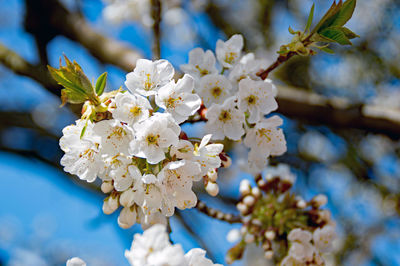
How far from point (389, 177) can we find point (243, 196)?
6.40 ft

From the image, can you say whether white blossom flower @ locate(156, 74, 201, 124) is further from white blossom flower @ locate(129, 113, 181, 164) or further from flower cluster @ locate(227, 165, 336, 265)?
flower cluster @ locate(227, 165, 336, 265)

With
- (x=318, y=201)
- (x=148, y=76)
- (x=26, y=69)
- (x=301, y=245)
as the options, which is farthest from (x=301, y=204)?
(x=26, y=69)

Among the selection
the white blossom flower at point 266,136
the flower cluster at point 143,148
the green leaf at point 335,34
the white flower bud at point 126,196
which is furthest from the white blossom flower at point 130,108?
the green leaf at point 335,34

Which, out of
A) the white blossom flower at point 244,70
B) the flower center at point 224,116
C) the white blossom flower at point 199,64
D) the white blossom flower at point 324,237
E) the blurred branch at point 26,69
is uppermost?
the blurred branch at point 26,69

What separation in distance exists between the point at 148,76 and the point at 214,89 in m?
0.29

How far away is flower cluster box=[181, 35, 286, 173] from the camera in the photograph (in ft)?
4.38

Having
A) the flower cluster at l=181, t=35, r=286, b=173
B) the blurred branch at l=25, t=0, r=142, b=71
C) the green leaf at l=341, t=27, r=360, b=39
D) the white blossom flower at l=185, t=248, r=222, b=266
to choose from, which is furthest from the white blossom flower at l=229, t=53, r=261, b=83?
the blurred branch at l=25, t=0, r=142, b=71

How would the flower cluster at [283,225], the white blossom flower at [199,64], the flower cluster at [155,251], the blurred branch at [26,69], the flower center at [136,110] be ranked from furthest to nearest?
the blurred branch at [26,69] < the flower cluster at [283,225] < the white blossom flower at [199,64] < the flower center at [136,110] < the flower cluster at [155,251]

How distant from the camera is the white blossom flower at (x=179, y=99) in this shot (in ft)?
3.93

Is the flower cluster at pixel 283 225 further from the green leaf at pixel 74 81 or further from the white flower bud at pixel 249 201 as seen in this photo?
the green leaf at pixel 74 81

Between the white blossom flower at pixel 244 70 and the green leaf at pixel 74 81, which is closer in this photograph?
the green leaf at pixel 74 81

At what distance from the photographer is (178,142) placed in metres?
1.12

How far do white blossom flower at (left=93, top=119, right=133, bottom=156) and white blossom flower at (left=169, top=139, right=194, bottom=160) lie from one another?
145 millimetres

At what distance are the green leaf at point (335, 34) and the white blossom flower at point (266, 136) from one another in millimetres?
357
